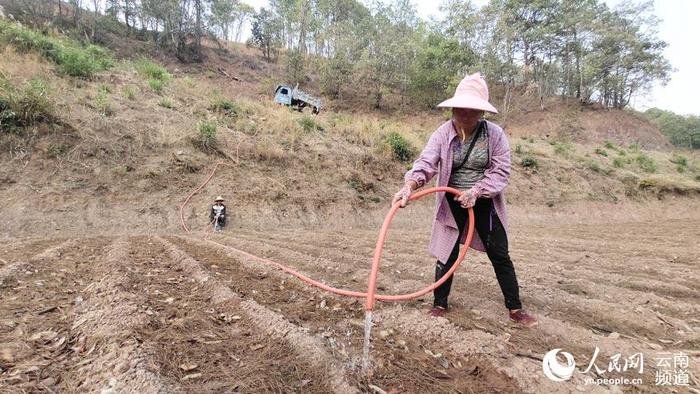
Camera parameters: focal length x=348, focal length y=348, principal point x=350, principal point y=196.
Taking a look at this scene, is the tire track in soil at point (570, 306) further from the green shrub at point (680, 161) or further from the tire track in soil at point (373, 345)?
the green shrub at point (680, 161)

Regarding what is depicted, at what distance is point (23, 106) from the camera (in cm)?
740

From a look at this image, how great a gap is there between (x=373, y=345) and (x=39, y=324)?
79.6 inches

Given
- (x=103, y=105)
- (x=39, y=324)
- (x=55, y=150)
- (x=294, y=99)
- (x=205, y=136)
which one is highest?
(x=294, y=99)

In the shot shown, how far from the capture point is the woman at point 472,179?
2.36 m

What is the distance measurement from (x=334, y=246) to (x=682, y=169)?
18459 millimetres

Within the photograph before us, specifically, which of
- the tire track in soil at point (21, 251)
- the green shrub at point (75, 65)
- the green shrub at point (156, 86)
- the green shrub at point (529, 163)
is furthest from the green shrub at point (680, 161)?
the green shrub at point (75, 65)

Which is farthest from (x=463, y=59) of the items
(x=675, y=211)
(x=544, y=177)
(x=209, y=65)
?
(x=209, y=65)

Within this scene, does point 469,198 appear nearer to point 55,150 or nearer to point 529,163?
point 55,150

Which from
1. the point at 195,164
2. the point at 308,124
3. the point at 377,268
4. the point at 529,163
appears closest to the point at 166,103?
the point at 195,164

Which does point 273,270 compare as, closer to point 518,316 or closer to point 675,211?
point 518,316

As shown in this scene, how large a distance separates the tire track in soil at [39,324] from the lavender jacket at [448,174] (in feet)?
7.22

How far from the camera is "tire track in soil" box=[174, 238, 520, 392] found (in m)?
1.79

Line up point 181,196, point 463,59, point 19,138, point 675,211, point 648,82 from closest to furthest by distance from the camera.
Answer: point 19,138 < point 181,196 < point 675,211 < point 463,59 < point 648,82

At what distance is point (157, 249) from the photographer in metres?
4.70
